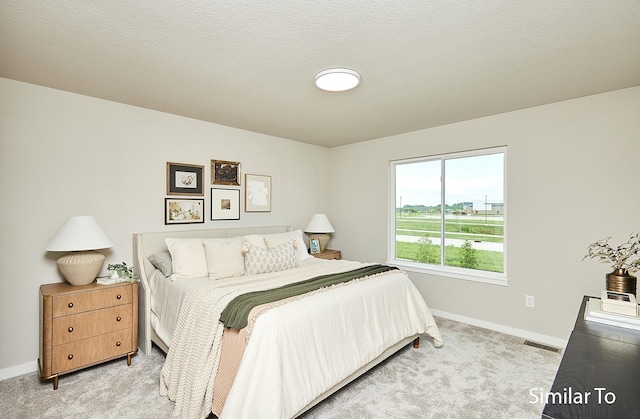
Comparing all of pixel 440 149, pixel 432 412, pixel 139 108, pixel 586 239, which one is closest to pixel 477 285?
pixel 586 239

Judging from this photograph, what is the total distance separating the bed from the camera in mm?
1793

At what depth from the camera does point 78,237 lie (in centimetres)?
252

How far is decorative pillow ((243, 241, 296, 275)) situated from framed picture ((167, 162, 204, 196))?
39.0 inches

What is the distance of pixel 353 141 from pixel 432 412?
3.57 meters

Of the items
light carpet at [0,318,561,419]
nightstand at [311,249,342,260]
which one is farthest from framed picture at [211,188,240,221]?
light carpet at [0,318,561,419]

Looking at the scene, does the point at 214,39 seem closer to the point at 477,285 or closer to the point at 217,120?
the point at 217,120

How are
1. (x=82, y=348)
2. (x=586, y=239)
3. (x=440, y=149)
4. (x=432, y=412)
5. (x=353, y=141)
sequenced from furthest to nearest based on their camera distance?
(x=353, y=141) < (x=440, y=149) < (x=586, y=239) < (x=82, y=348) < (x=432, y=412)

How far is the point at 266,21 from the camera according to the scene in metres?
1.71

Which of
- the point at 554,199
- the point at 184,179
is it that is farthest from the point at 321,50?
the point at 554,199

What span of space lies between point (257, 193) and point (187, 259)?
61.2 inches

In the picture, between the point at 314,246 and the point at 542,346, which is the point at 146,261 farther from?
the point at 542,346

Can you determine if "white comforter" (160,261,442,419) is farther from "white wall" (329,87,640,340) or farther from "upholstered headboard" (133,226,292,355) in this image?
"white wall" (329,87,640,340)

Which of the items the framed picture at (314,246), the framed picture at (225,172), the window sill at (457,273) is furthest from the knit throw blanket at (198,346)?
the window sill at (457,273)

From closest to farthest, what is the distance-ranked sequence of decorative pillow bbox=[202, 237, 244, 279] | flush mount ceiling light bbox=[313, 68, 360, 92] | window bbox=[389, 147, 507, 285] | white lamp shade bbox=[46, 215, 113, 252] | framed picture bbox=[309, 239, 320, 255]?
flush mount ceiling light bbox=[313, 68, 360, 92], white lamp shade bbox=[46, 215, 113, 252], decorative pillow bbox=[202, 237, 244, 279], window bbox=[389, 147, 507, 285], framed picture bbox=[309, 239, 320, 255]
